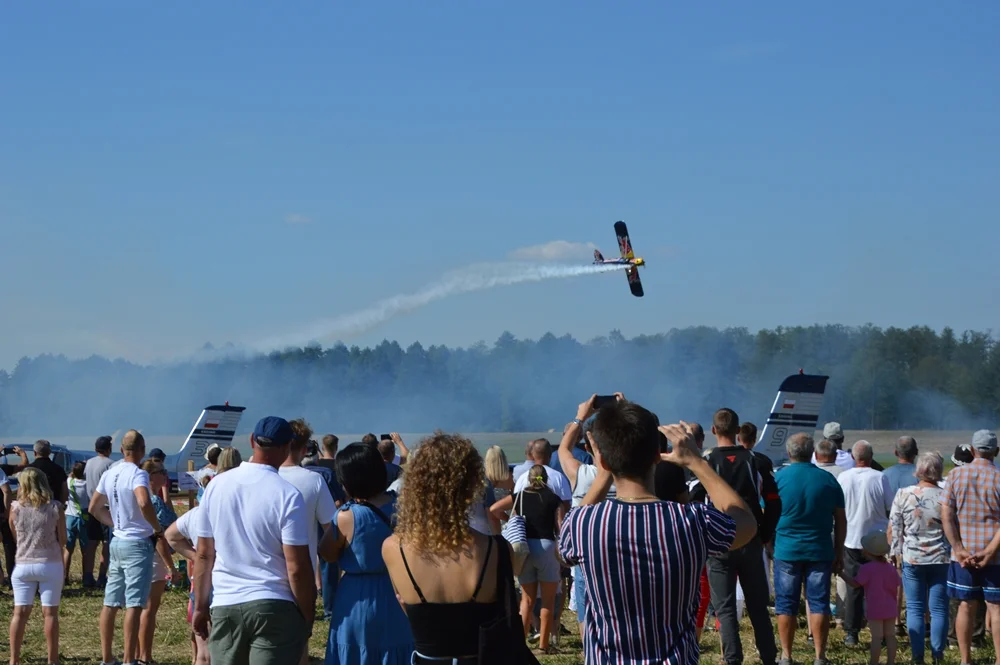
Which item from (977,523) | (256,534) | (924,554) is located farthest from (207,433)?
(256,534)

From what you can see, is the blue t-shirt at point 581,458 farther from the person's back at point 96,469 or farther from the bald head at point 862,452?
the person's back at point 96,469

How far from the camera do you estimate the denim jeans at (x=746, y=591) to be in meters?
7.30

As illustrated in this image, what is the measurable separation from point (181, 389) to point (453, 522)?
166 ft

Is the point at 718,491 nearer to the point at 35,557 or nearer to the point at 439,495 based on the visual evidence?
the point at 439,495

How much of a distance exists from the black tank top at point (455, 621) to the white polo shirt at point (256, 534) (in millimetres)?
1201

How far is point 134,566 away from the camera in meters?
7.71

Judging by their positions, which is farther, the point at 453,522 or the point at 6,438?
the point at 6,438

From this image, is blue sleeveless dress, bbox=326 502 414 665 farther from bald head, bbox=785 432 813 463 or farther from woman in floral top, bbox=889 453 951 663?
woman in floral top, bbox=889 453 951 663

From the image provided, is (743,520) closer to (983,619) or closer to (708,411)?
(983,619)

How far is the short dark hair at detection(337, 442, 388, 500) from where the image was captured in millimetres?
4699

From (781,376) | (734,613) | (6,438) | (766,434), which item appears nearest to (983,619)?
(734,613)

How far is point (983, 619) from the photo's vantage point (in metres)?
9.27

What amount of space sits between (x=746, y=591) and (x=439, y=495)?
434 centimetres

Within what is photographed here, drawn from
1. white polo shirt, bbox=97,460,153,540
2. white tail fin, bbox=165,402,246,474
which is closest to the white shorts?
white polo shirt, bbox=97,460,153,540
